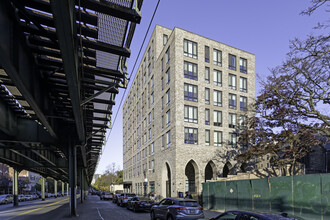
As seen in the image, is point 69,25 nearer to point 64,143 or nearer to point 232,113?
point 64,143

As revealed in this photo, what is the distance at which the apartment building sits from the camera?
38281 mm

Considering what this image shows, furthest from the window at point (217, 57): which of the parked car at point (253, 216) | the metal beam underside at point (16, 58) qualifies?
the parked car at point (253, 216)

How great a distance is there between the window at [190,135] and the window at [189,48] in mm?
10798

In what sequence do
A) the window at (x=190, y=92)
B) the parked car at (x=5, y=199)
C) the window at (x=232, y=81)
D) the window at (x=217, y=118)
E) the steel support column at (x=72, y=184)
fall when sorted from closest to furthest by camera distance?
the steel support column at (x=72, y=184) → the window at (x=190, y=92) → the window at (x=217, y=118) → the window at (x=232, y=81) → the parked car at (x=5, y=199)

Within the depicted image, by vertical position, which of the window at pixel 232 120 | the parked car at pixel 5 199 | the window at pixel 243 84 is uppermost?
the window at pixel 243 84

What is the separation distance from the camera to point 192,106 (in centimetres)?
3947

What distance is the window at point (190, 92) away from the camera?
39219mm

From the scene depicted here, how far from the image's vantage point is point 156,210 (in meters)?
16.1

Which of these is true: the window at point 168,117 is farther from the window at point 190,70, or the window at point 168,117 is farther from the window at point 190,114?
the window at point 190,70

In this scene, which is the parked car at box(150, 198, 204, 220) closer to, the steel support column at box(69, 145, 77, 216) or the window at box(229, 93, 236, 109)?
the steel support column at box(69, 145, 77, 216)

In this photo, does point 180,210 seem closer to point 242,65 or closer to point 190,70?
point 190,70

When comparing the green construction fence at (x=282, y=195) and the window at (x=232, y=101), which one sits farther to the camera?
the window at (x=232, y=101)

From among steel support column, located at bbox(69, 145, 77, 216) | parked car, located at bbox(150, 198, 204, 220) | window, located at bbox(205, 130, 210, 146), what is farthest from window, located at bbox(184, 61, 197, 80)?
parked car, located at bbox(150, 198, 204, 220)

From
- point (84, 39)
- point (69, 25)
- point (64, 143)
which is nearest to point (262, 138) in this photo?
point (64, 143)
